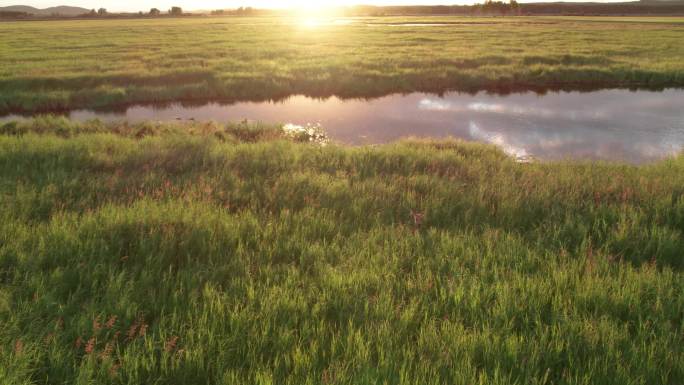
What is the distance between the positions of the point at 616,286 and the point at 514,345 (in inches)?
54.6

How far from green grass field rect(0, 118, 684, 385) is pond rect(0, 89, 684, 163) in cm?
697

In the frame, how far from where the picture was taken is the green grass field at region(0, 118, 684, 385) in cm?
261

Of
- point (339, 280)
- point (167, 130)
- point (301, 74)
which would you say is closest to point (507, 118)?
point (301, 74)

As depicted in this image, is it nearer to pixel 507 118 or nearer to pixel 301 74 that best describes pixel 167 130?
pixel 301 74

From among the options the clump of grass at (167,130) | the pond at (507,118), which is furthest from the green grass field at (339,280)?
the pond at (507,118)

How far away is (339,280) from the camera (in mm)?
3643

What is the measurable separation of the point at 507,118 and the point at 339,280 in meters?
14.9

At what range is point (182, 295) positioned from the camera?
3.40 meters

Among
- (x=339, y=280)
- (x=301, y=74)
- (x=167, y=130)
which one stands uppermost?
(x=301, y=74)

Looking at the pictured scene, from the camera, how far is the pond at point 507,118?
1338cm

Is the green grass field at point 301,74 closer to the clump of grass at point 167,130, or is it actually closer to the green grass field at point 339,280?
the clump of grass at point 167,130

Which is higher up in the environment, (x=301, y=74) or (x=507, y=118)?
(x=301, y=74)

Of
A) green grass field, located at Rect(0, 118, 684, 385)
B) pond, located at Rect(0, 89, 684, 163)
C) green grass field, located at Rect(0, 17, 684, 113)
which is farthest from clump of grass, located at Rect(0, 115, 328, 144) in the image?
green grass field, located at Rect(0, 17, 684, 113)

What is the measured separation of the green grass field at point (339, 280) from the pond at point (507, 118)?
6975 millimetres
